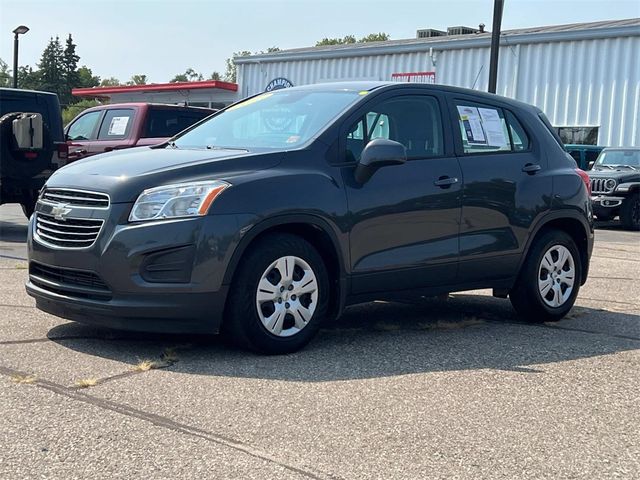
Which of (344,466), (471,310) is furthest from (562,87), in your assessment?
(344,466)

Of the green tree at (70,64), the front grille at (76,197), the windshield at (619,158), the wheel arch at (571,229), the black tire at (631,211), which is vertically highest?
the green tree at (70,64)

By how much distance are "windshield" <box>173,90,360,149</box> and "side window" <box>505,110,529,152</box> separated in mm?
1529

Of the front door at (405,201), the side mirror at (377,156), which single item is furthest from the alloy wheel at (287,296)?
the side mirror at (377,156)

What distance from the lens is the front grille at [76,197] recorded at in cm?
511

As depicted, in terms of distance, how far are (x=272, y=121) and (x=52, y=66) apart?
8698 centimetres

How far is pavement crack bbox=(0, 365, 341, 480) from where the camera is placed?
11.4 feet

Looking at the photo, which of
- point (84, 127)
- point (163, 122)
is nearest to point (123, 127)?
point (163, 122)

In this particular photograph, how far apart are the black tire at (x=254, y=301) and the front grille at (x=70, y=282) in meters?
0.74

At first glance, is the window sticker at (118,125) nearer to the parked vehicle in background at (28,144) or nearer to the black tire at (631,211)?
the parked vehicle in background at (28,144)

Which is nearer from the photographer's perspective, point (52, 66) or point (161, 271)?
point (161, 271)

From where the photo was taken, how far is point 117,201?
5.02m

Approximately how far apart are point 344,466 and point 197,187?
2107mm

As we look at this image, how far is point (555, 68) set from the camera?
25.3 m

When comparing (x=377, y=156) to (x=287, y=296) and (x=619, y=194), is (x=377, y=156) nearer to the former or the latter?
(x=287, y=296)
